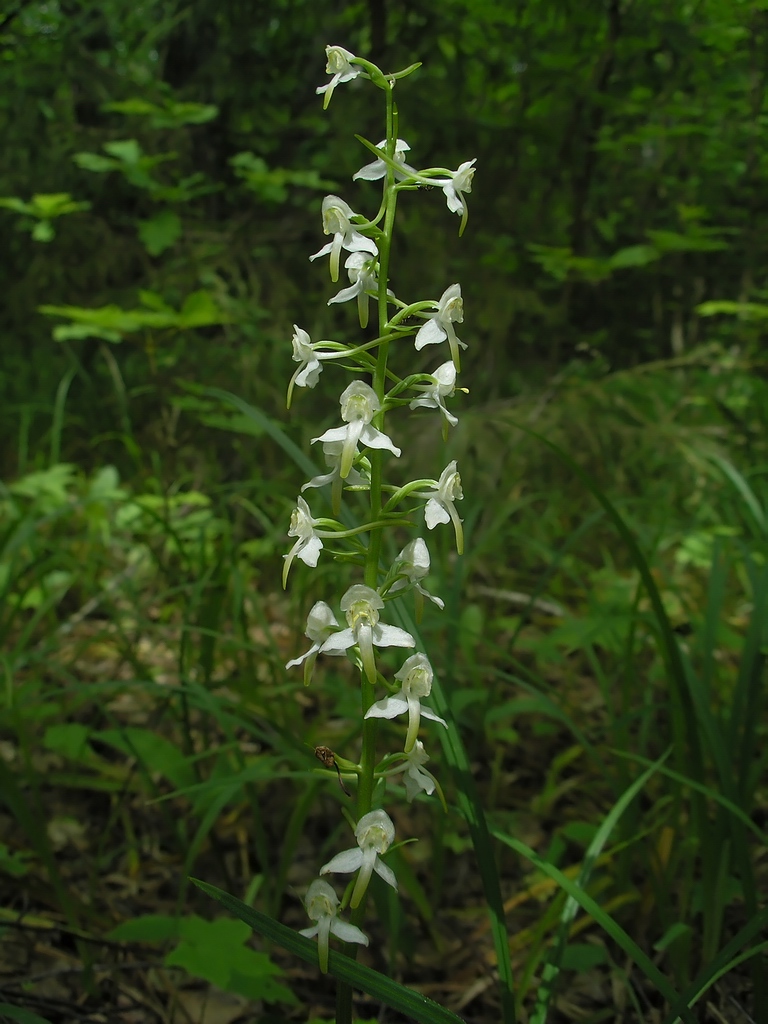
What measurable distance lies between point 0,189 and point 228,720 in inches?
161

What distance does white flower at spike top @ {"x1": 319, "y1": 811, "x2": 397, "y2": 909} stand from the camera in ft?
3.51

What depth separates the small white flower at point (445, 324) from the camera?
1.19 m

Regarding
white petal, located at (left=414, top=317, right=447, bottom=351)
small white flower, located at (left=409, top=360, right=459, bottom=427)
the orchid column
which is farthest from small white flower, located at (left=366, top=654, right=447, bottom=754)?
white petal, located at (left=414, top=317, right=447, bottom=351)

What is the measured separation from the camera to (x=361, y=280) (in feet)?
3.89

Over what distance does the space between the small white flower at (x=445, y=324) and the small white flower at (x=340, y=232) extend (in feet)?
0.45

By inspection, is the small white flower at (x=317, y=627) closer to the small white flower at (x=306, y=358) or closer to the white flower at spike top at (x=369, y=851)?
the white flower at spike top at (x=369, y=851)

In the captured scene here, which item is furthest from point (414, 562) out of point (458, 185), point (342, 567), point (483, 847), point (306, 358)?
point (342, 567)

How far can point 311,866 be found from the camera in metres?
2.27

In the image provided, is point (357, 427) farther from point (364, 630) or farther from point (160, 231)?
point (160, 231)

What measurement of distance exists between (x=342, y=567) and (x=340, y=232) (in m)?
2.20

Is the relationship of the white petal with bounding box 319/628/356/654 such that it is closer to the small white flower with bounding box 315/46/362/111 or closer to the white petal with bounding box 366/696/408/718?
the white petal with bounding box 366/696/408/718

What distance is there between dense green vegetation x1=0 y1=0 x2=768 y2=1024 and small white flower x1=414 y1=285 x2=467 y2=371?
0.56 meters

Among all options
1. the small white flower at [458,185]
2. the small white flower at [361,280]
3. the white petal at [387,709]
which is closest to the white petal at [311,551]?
the white petal at [387,709]

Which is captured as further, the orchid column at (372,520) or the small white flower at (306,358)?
the small white flower at (306,358)
